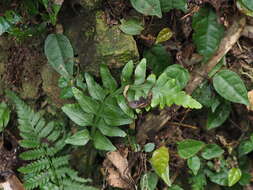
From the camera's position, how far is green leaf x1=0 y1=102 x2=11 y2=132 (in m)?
2.34

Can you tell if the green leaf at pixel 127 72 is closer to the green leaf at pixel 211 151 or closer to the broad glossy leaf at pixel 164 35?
the broad glossy leaf at pixel 164 35

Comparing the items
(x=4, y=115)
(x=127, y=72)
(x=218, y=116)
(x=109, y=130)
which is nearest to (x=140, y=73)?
(x=127, y=72)

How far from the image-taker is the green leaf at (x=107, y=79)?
2.11 m

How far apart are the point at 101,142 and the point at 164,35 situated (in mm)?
799

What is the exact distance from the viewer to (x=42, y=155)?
2248 millimetres

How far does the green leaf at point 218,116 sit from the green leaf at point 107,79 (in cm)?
77

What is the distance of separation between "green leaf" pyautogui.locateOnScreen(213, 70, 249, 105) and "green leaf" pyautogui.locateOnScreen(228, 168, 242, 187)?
59 centimetres

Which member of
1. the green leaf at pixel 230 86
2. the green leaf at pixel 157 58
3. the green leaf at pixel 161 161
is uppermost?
the green leaf at pixel 157 58

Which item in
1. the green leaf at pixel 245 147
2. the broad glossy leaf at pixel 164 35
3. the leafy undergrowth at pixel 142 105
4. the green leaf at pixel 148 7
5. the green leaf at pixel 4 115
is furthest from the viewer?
the green leaf at pixel 245 147

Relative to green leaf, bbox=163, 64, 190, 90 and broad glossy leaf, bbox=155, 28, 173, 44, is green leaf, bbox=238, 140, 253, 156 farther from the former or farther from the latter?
broad glossy leaf, bbox=155, 28, 173, 44

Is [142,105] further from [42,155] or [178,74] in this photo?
[42,155]

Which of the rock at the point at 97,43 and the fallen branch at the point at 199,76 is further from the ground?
the rock at the point at 97,43

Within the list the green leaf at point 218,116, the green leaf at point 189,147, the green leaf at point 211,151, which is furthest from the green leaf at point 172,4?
the green leaf at point 211,151

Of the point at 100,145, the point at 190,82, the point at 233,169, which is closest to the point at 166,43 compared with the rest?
the point at 190,82
